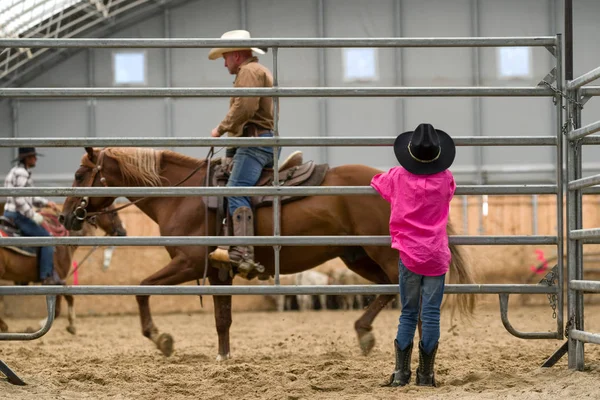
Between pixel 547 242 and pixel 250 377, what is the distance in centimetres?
200

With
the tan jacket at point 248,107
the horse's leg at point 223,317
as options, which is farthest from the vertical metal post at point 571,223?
the horse's leg at point 223,317

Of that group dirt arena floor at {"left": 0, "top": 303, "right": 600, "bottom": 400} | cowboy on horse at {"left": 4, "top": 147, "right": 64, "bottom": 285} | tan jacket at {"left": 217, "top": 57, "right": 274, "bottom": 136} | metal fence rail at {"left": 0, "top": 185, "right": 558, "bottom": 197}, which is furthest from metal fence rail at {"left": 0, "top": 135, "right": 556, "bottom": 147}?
cowboy on horse at {"left": 4, "top": 147, "right": 64, "bottom": 285}

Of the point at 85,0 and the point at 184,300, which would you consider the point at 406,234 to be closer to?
the point at 184,300

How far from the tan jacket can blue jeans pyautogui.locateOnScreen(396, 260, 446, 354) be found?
190 centimetres

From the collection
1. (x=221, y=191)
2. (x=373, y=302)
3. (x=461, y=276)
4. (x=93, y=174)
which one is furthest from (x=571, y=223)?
(x=93, y=174)

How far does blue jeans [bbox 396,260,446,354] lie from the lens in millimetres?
4848

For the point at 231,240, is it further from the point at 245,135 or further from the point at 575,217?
the point at 575,217

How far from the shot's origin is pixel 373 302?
679cm

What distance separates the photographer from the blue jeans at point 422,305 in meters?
4.85

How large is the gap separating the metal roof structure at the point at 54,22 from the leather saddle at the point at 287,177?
12610 millimetres

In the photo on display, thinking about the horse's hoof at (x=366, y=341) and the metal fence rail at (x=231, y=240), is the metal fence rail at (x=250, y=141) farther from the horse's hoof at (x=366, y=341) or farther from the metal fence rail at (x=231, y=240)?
the horse's hoof at (x=366, y=341)

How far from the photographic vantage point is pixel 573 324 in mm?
4957

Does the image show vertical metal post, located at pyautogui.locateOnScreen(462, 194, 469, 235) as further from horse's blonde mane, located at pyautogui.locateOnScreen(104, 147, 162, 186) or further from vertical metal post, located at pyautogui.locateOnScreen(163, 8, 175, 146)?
horse's blonde mane, located at pyautogui.locateOnScreen(104, 147, 162, 186)

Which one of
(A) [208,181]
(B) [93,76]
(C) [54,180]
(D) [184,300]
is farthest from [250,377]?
(B) [93,76]
